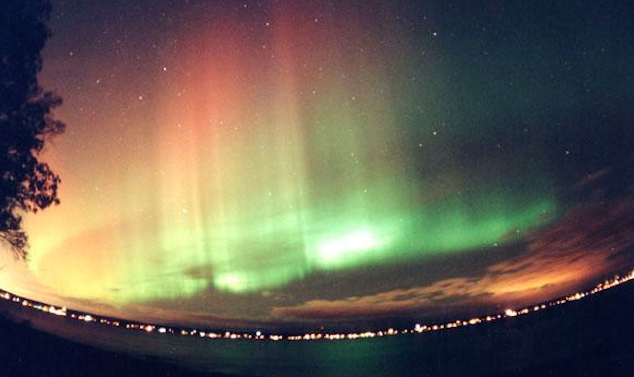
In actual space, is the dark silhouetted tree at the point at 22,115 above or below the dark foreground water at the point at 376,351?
above

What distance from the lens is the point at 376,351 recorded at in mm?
15023

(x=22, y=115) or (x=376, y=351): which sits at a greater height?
(x=22, y=115)

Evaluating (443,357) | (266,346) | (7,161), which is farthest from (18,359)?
(443,357)

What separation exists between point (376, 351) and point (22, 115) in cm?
1254

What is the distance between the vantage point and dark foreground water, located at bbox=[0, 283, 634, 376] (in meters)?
7.77

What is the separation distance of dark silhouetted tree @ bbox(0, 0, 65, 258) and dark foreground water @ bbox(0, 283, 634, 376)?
2326 millimetres

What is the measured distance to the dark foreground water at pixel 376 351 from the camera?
7773mm

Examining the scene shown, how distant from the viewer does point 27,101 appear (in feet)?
24.9

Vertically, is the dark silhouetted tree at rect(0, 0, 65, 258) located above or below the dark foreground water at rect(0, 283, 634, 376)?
above

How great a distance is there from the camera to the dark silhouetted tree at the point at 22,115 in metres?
7.29

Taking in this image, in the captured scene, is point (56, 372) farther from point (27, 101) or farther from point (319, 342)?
point (319, 342)

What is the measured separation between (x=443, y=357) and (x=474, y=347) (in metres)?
1.95

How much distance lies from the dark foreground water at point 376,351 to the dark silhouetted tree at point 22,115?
2.33m

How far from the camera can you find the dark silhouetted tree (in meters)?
7.29
